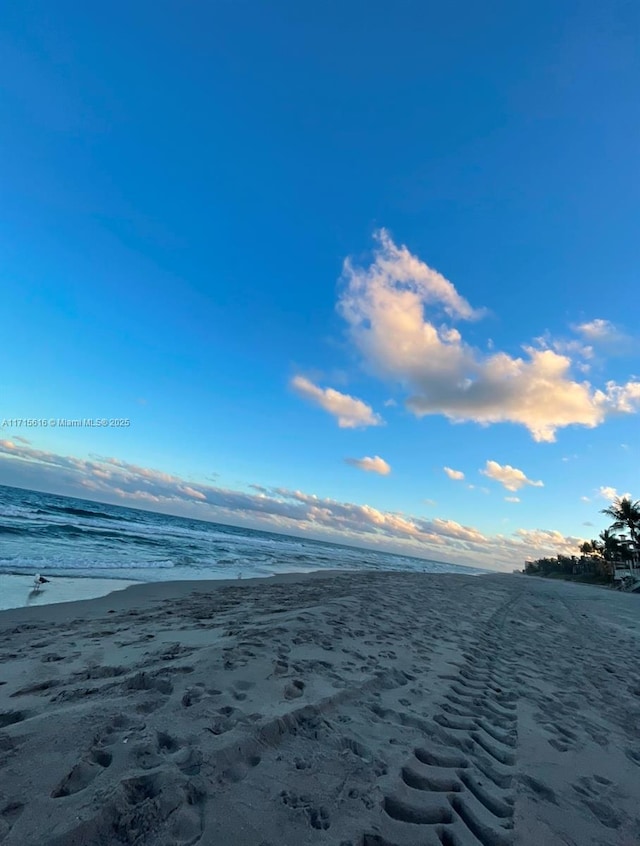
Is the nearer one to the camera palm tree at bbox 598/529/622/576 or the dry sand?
the dry sand

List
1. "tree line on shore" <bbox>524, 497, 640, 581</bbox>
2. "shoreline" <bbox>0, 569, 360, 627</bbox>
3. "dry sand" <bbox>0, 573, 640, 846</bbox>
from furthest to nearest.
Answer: "tree line on shore" <bbox>524, 497, 640, 581</bbox> → "shoreline" <bbox>0, 569, 360, 627</bbox> → "dry sand" <bbox>0, 573, 640, 846</bbox>

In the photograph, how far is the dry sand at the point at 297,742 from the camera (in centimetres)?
236

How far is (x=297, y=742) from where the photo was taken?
3223mm

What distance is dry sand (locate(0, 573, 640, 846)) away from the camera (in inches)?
92.8

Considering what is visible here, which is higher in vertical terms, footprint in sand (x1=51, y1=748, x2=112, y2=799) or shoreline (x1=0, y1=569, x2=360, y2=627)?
footprint in sand (x1=51, y1=748, x2=112, y2=799)

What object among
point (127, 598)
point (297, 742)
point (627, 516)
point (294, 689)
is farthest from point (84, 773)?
point (627, 516)

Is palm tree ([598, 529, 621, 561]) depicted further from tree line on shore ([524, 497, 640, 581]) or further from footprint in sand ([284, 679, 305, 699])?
footprint in sand ([284, 679, 305, 699])

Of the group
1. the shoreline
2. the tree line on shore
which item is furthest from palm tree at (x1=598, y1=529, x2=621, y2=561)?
the shoreline

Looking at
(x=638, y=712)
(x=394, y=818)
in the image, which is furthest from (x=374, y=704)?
(x=638, y=712)

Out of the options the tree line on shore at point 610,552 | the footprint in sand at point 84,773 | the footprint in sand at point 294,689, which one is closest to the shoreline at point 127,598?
the footprint in sand at point 294,689

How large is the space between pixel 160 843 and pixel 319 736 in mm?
1552

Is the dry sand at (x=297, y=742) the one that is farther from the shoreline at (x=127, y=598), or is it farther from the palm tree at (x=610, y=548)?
the palm tree at (x=610, y=548)

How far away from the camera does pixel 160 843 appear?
211 cm

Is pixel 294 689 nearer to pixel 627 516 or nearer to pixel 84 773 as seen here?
pixel 84 773
